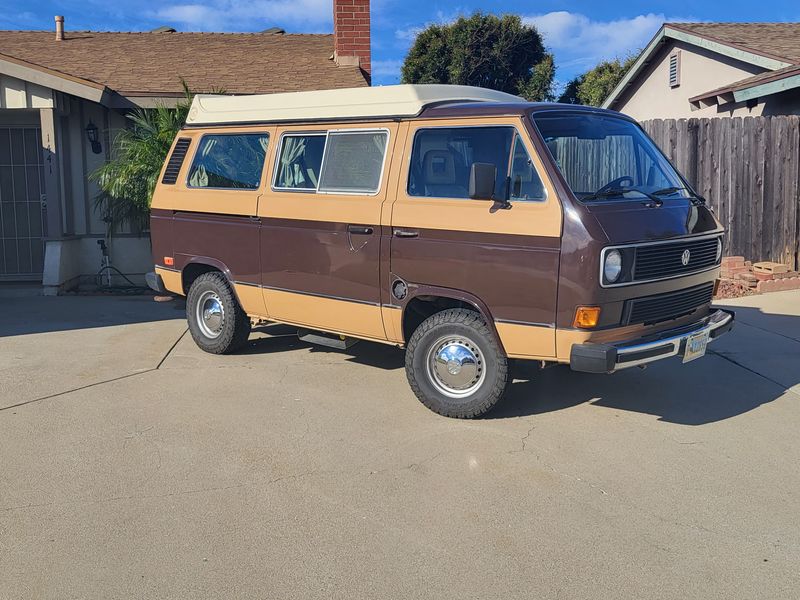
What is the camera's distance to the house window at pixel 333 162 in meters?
6.15

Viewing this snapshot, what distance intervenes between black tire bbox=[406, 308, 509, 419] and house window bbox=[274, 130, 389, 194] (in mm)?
1217

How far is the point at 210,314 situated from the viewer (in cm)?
775

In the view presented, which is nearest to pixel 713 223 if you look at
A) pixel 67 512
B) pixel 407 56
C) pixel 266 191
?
pixel 266 191

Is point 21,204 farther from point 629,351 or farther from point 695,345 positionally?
point 695,345

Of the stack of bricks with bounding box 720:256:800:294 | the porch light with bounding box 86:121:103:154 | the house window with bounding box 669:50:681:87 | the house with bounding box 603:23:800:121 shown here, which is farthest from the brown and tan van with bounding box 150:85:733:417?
the house window with bounding box 669:50:681:87

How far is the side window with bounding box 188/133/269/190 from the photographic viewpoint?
708cm

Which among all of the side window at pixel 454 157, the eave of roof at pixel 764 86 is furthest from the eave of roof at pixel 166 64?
the side window at pixel 454 157

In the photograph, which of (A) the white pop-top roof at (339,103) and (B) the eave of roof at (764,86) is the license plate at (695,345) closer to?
(A) the white pop-top roof at (339,103)

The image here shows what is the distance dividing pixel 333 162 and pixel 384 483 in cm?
291

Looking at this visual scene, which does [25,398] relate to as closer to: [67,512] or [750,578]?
[67,512]

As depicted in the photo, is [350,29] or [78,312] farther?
[350,29]

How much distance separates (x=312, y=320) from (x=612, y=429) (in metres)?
2.66

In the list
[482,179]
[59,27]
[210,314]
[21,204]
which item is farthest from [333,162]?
[59,27]

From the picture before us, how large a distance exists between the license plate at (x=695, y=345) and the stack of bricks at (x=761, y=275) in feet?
19.1
